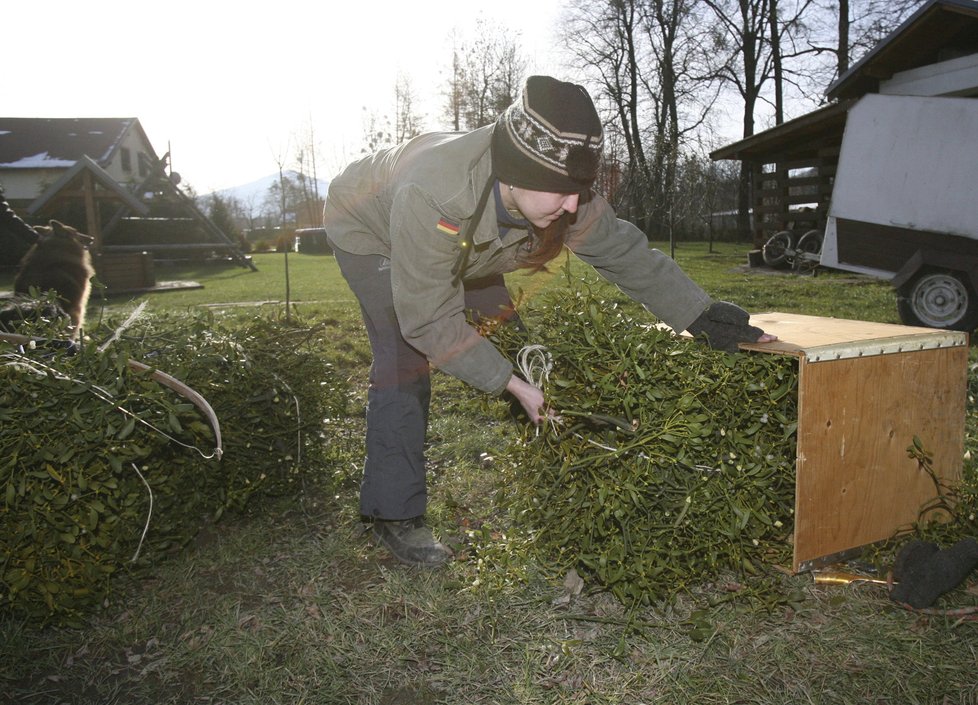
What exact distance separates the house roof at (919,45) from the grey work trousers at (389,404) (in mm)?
8202

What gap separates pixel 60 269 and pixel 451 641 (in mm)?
5309

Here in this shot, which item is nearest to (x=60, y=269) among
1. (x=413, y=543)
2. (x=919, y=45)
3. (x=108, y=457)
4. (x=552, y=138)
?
(x=108, y=457)

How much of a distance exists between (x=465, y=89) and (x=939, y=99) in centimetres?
2772

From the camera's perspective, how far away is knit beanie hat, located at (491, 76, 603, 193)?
2.13m

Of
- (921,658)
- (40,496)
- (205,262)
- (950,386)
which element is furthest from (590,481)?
(205,262)

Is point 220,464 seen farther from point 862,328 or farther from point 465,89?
point 465,89

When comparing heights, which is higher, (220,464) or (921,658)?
(220,464)

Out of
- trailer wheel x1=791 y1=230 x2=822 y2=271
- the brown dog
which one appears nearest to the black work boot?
the brown dog

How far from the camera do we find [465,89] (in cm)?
3328

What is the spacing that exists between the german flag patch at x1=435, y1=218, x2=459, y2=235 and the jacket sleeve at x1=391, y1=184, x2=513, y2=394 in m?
0.01

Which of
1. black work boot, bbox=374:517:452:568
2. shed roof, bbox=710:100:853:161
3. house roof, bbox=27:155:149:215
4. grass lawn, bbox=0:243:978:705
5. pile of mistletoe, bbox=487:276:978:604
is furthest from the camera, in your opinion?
house roof, bbox=27:155:149:215

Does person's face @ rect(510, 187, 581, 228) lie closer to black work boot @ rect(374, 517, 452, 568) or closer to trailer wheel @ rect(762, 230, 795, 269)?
black work boot @ rect(374, 517, 452, 568)

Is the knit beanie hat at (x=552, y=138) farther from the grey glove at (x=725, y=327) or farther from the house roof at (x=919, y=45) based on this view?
the house roof at (x=919, y=45)

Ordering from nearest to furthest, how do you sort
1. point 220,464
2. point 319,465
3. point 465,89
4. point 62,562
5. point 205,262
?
point 62,562, point 220,464, point 319,465, point 205,262, point 465,89
